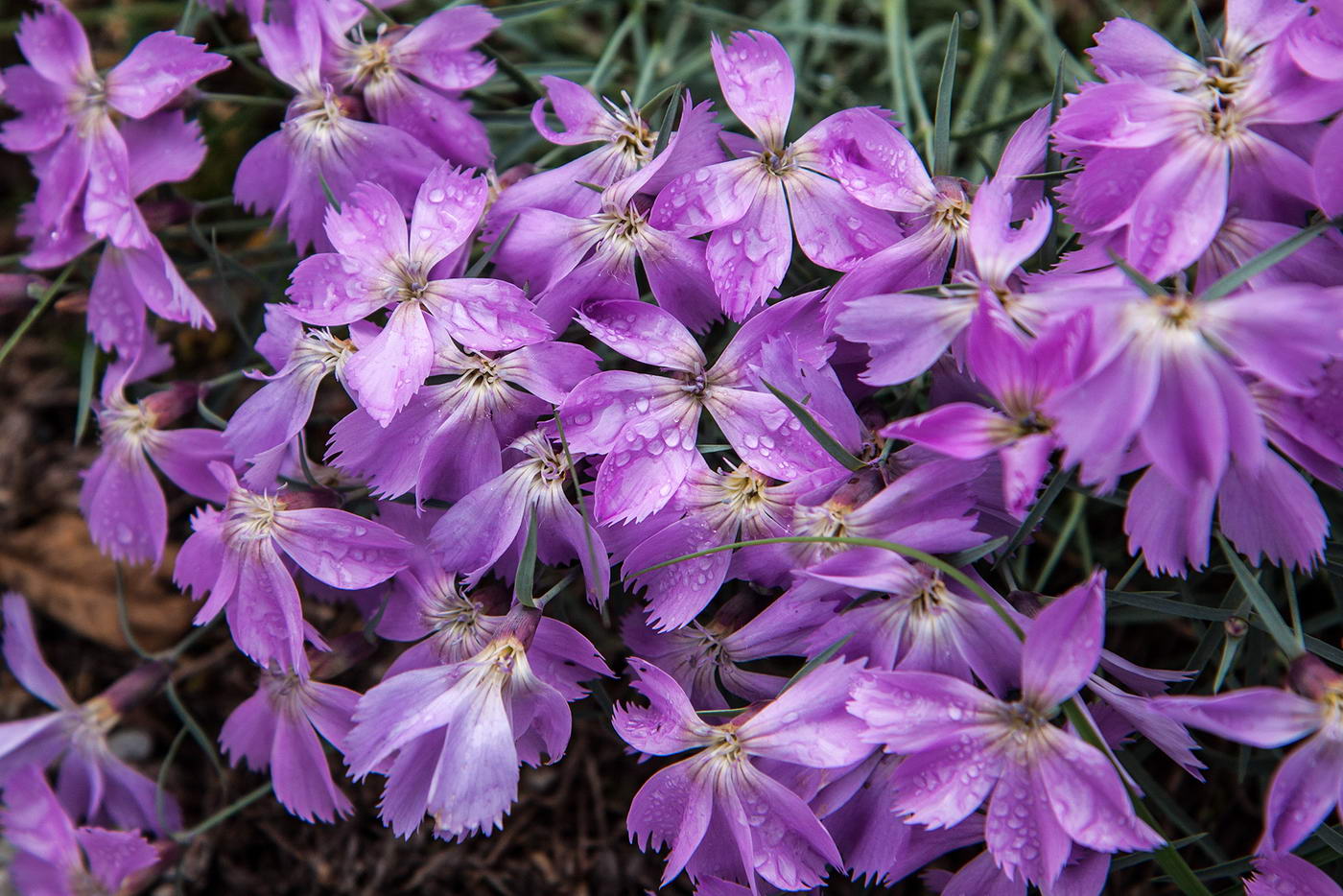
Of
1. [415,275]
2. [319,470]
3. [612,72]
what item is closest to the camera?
[415,275]

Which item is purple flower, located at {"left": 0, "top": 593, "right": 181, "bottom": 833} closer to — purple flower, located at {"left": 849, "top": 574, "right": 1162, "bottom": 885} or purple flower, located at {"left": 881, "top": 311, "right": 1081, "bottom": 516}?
purple flower, located at {"left": 849, "top": 574, "right": 1162, "bottom": 885}

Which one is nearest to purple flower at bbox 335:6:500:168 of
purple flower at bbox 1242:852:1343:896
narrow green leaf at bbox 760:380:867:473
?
narrow green leaf at bbox 760:380:867:473

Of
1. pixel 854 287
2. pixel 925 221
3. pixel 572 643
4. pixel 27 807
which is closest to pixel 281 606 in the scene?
pixel 572 643

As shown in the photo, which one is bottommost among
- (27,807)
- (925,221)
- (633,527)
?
(27,807)

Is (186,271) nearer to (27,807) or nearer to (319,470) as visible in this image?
(319,470)

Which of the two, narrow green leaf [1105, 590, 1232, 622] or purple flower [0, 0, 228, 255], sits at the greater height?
purple flower [0, 0, 228, 255]

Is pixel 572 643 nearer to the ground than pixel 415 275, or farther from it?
nearer to the ground

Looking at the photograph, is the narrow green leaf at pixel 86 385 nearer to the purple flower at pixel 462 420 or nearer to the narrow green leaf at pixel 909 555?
the purple flower at pixel 462 420
